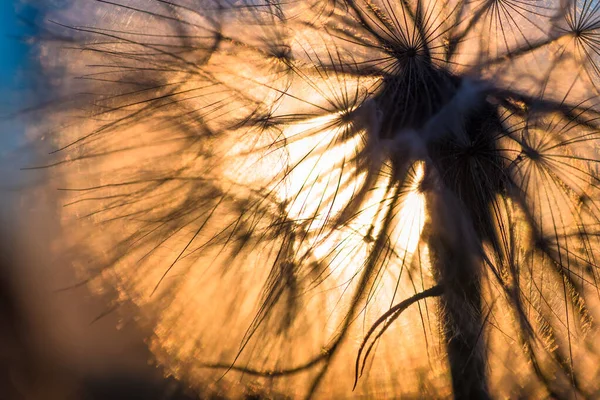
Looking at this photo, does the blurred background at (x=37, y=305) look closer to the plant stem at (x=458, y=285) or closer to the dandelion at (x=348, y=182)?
the dandelion at (x=348, y=182)

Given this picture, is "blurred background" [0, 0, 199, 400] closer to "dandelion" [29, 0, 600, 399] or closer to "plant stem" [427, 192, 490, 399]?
"dandelion" [29, 0, 600, 399]

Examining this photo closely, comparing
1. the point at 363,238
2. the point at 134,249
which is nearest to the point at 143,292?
the point at 134,249

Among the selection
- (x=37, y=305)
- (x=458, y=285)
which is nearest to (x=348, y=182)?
(x=458, y=285)

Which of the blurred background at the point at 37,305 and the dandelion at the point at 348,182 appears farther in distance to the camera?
the blurred background at the point at 37,305

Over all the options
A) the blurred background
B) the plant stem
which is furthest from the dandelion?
the blurred background

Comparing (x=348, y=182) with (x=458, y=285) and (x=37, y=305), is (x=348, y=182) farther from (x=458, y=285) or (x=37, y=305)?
(x=37, y=305)

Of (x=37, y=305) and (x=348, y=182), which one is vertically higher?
(x=348, y=182)

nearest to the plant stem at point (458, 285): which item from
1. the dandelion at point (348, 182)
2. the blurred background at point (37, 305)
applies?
the dandelion at point (348, 182)

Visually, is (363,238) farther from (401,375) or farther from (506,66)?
(506,66)

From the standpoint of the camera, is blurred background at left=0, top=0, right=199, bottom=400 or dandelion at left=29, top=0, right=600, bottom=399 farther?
blurred background at left=0, top=0, right=199, bottom=400
